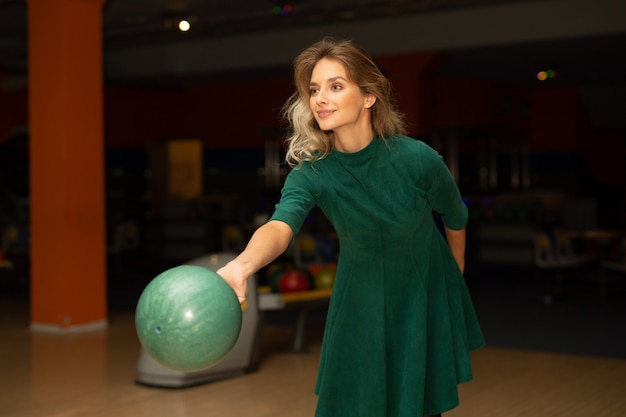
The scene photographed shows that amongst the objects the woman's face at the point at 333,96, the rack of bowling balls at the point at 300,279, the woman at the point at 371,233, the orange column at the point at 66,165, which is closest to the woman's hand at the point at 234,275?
the woman at the point at 371,233

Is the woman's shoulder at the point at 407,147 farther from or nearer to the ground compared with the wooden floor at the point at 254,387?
farther from the ground

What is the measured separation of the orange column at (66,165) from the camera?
658 cm

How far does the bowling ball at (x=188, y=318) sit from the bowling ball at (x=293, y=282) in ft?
12.6

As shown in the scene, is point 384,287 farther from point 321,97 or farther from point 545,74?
point 545,74

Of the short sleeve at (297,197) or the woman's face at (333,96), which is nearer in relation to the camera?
the short sleeve at (297,197)

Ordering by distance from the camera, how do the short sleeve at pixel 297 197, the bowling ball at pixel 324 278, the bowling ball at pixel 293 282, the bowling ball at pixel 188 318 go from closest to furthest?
the bowling ball at pixel 188 318, the short sleeve at pixel 297 197, the bowling ball at pixel 293 282, the bowling ball at pixel 324 278

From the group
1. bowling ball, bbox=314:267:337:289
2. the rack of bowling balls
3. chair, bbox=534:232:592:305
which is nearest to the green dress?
the rack of bowling balls

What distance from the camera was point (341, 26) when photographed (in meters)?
10.1

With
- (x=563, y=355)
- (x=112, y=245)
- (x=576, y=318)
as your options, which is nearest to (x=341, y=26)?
(x=112, y=245)

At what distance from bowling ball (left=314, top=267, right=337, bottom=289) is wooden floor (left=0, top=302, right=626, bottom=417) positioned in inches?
19.1

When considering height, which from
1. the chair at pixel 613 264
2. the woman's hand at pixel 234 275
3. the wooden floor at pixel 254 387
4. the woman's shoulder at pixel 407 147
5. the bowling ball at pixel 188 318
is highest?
the woman's shoulder at pixel 407 147

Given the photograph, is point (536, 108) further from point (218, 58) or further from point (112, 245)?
point (112, 245)

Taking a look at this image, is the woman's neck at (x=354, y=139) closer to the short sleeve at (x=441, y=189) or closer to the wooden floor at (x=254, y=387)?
the short sleeve at (x=441, y=189)

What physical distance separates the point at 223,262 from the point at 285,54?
20.4 feet
